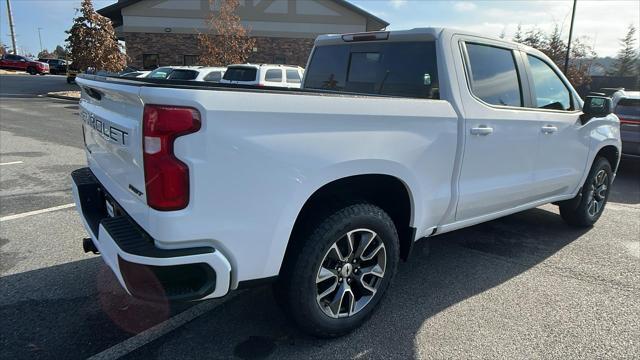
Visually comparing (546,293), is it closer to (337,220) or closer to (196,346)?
(337,220)

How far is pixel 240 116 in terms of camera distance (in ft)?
7.04

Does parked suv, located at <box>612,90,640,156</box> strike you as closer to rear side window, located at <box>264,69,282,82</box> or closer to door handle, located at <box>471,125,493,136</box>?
door handle, located at <box>471,125,493,136</box>

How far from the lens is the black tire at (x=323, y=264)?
8.46 feet

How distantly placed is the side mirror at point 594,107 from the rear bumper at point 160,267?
3.98 meters

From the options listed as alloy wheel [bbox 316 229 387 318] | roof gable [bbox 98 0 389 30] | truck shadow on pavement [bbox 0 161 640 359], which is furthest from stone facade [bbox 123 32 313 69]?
alloy wheel [bbox 316 229 387 318]

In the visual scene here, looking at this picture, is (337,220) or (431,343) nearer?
(337,220)

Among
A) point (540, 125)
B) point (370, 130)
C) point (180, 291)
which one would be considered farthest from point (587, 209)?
point (180, 291)

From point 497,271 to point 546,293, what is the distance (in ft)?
1.53

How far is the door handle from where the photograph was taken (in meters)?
3.29

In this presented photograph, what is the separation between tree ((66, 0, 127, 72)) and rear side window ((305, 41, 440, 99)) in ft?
67.2

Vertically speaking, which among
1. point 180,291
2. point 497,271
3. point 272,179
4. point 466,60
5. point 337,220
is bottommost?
point 497,271

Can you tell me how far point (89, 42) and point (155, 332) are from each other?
73.3 feet

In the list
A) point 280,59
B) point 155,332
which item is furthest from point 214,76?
point 280,59

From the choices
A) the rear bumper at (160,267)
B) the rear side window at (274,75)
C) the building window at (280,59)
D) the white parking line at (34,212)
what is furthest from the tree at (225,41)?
the rear bumper at (160,267)
